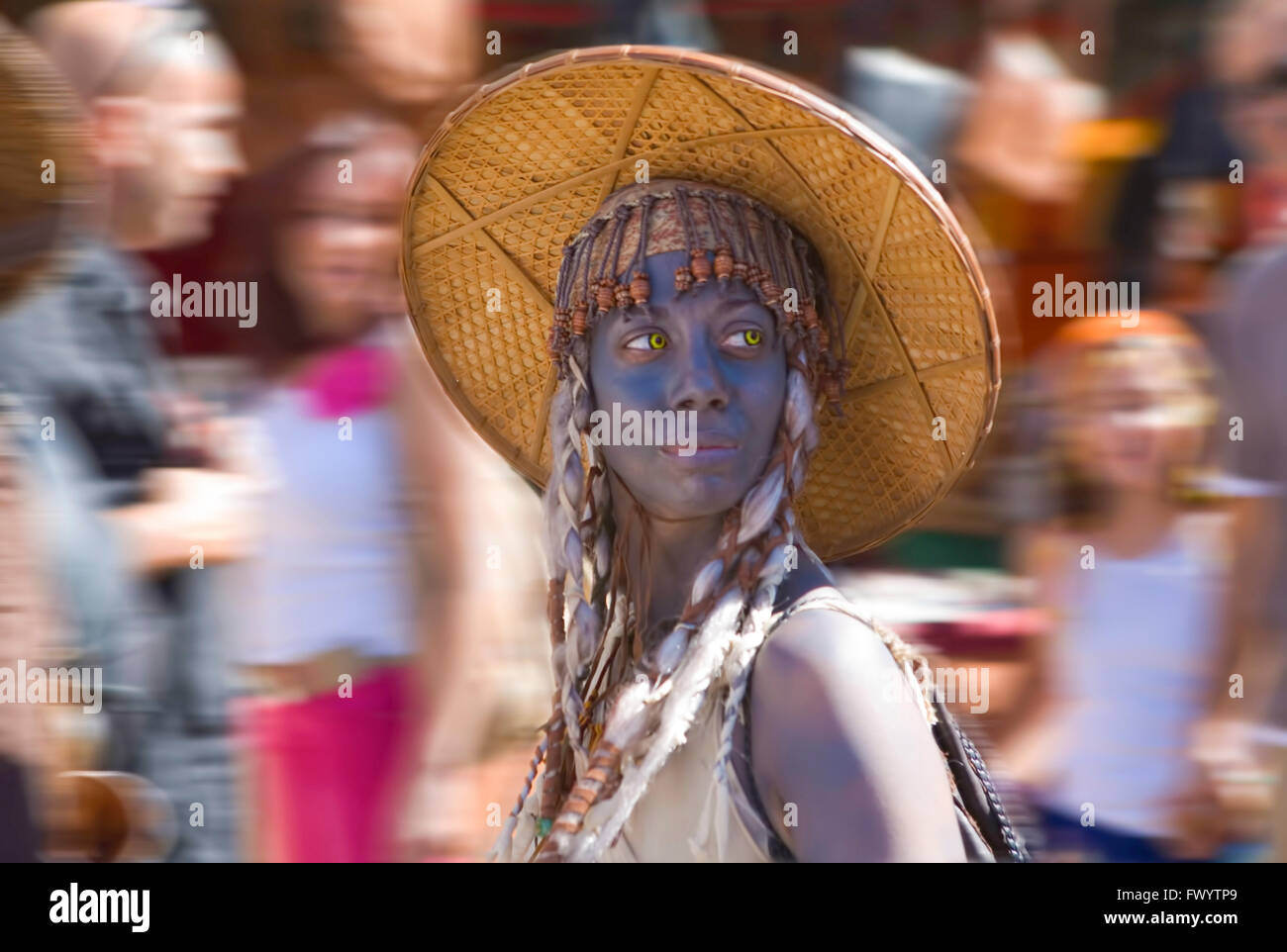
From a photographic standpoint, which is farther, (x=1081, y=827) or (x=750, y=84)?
(x=1081, y=827)

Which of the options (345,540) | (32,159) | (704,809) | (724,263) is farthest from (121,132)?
(704,809)

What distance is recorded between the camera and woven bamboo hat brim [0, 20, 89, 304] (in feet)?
9.02

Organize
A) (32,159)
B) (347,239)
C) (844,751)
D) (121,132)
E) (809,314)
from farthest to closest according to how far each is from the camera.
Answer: (121,132) → (347,239) → (32,159) → (809,314) → (844,751)

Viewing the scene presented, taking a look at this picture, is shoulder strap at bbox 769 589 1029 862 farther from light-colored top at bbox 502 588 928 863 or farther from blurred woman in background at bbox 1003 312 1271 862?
blurred woman in background at bbox 1003 312 1271 862

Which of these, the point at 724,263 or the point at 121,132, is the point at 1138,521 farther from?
the point at 121,132

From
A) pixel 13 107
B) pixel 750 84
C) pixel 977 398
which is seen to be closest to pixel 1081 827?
pixel 977 398

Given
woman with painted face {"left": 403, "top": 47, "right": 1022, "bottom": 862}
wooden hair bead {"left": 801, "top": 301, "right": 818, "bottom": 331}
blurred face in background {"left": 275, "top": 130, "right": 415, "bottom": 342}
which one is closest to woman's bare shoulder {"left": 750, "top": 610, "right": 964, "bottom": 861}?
woman with painted face {"left": 403, "top": 47, "right": 1022, "bottom": 862}

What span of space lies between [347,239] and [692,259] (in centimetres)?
118

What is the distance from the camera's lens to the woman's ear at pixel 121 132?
309 cm

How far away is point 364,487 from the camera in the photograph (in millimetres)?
2943

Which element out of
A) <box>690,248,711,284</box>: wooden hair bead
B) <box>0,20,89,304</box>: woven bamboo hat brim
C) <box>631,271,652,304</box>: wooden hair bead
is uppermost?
<box>0,20,89,304</box>: woven bamboo hat brim
